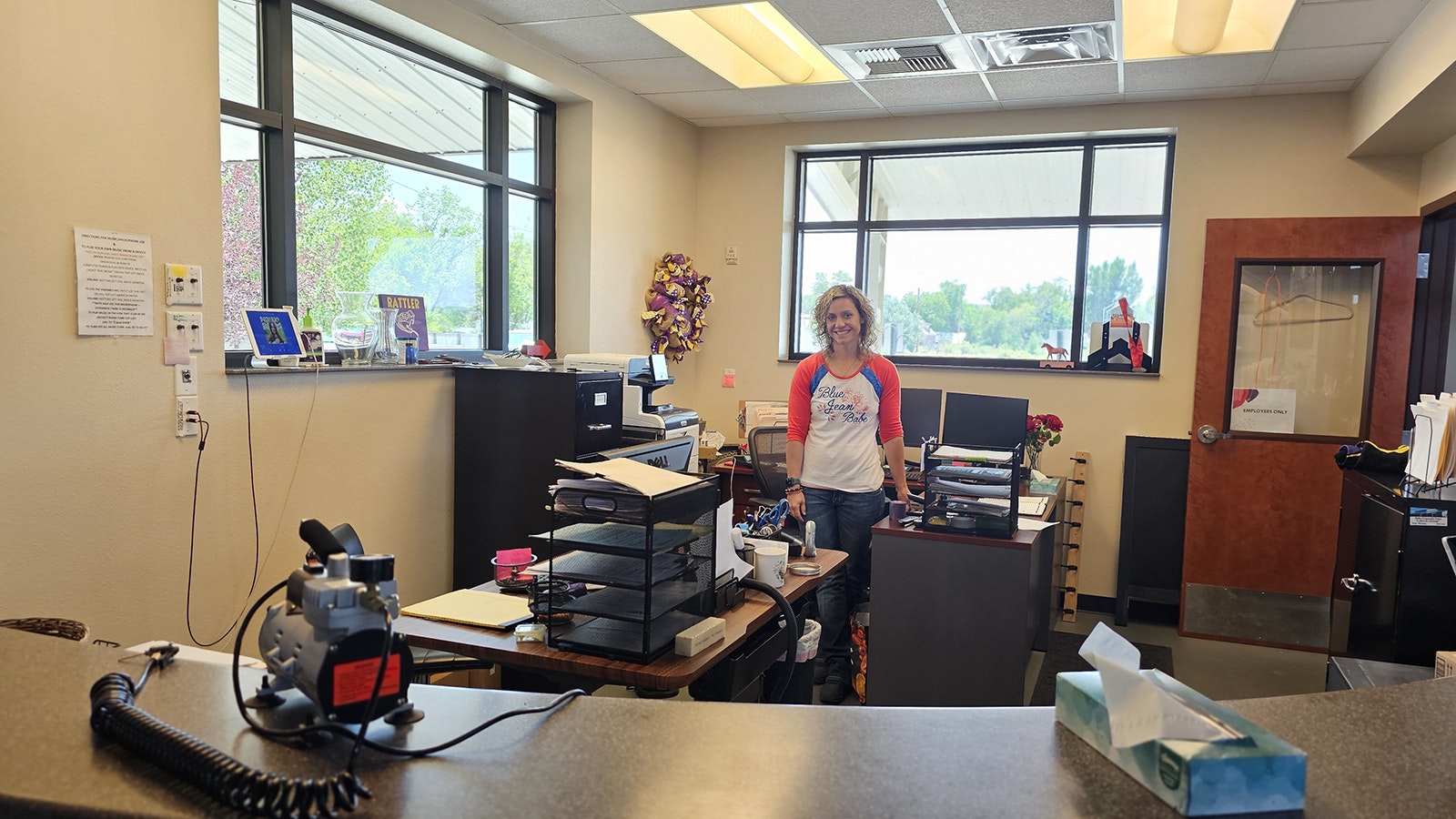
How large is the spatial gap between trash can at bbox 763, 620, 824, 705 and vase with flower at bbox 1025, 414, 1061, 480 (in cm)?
259

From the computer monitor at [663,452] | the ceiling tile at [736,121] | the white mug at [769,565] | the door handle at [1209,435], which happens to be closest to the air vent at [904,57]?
the ceiling tile at [736,121]

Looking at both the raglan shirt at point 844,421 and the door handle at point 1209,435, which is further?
the door handle at point 1209,435

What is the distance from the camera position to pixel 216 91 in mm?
2906

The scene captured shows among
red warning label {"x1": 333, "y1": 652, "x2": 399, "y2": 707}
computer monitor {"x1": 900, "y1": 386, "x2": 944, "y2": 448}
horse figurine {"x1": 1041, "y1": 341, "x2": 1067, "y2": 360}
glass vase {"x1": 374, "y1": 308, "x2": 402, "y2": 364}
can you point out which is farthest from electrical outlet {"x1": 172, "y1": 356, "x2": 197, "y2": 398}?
horse figurine {"x1": 1041, "y1": 341, "x2": 1067, "y2": 360}

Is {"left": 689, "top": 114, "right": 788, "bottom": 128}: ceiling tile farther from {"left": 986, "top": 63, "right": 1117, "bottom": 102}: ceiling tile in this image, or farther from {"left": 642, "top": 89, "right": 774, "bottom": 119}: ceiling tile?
{"left": 986, "top": 63, "right": 1117, "bottom": 102}: ceiling tile

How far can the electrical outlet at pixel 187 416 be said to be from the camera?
2.82 m

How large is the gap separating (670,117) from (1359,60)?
11.6 ft

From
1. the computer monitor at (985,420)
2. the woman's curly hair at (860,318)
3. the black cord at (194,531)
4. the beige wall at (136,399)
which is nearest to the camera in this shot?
the beige wall at (136,399)

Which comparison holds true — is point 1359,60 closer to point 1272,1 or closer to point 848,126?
point 1272,1

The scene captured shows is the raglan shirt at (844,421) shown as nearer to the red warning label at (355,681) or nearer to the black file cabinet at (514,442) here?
the black file cabinet at (514,442)

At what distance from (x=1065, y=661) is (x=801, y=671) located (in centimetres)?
219

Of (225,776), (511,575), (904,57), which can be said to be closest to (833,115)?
(904,57)

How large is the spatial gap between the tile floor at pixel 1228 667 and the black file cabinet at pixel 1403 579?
766 millimetres

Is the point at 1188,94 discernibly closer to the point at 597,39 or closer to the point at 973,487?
the point at 973,487
